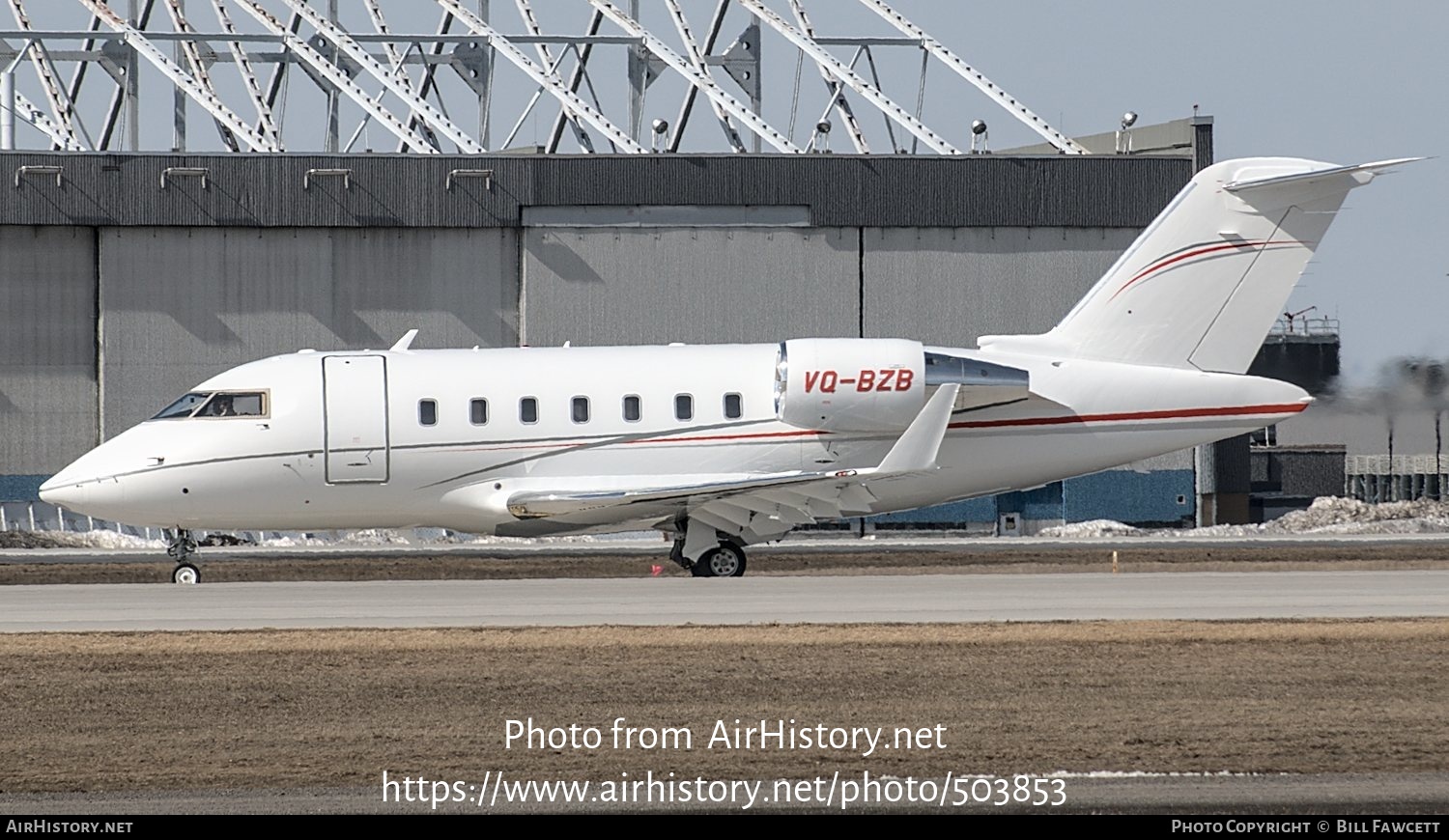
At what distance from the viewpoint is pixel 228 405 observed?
1134 inches

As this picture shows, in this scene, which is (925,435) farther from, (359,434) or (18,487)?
(18,487)

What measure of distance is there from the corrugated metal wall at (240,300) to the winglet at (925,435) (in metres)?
21.6

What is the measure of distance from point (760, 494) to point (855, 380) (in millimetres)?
→ 2251

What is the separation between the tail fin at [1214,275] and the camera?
2925cm

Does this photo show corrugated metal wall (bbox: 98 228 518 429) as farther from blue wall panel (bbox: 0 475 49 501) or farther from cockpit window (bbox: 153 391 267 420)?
cockpit window (bbox: 153 391 267 420)

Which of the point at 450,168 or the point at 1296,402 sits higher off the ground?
the point at 450,168

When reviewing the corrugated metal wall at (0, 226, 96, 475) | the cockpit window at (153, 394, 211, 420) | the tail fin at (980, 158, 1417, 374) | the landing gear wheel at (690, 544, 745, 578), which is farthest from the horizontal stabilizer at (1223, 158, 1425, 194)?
the corrugated metal wall at (0, 226, 96, 475)

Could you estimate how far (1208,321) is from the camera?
96.4ft

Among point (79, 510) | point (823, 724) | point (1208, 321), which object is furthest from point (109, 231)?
point (823, 724)

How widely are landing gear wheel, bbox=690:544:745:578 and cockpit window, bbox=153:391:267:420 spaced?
7.14 meters

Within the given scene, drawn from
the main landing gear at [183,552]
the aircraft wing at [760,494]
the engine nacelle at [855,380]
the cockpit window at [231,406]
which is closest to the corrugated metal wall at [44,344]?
the main landing gear at [183,552]

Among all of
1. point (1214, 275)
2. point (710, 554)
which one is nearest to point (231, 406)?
point (710, 554)

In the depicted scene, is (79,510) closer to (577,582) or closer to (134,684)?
(577,582)
